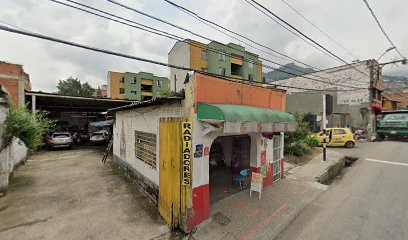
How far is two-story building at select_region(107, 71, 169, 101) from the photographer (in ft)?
141

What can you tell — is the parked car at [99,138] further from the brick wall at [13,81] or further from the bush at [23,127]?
the bush at [23,127]

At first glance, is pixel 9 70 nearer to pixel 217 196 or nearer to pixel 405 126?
pixel 217 196

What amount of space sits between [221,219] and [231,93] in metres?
3.84

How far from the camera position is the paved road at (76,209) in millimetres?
5055

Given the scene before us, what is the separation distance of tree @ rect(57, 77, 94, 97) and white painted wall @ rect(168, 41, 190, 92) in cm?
2998

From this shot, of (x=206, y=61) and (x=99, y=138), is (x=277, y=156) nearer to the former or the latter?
(x=99, y=138)

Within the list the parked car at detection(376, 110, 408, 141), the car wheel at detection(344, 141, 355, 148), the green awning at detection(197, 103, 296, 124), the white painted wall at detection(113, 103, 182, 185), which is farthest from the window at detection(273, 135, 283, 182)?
the parked car at detection(376, 110, 408, 141)

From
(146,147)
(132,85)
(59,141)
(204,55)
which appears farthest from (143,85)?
(146,147)

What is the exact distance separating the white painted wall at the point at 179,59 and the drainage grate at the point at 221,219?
25466 mm

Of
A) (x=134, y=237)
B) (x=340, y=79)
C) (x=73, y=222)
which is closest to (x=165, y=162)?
(x=134, y=237)

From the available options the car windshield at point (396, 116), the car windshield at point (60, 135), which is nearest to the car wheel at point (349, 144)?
the car windshield at point (396, 116)

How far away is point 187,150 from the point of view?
197 inches

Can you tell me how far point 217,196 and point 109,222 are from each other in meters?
3.57

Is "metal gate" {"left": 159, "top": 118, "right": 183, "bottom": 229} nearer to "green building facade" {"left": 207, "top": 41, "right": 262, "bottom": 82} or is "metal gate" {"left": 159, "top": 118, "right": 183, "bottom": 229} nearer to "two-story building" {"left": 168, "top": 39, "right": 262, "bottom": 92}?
"two-story building" {"left": 168, "top": 39, "right": 262, "bottom": 92}
